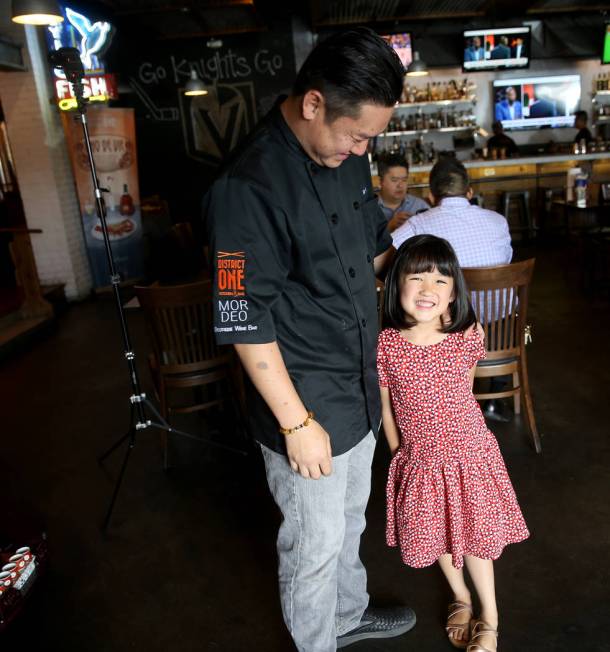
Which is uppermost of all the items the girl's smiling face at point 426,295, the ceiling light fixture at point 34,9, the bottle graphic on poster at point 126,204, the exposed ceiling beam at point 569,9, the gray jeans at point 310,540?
the exposed ceiling beam at point 569,9

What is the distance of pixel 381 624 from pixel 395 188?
2.94m

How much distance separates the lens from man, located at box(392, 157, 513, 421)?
2.90m

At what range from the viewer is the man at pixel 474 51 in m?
9.02

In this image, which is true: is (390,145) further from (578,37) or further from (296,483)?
(296,483)

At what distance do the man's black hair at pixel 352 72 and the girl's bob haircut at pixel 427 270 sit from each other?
592 mm

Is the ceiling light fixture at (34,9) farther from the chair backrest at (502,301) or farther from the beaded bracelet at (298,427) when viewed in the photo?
the beaded bracelet at (298,427)

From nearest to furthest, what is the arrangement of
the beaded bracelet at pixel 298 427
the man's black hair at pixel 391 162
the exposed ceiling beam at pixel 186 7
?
the beaded bracelet at pixel 298 427, the man's black hair at pixel 391 162, the exposed ceiling beam at pixel 186 7

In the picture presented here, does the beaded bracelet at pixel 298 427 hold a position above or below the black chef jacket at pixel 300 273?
below

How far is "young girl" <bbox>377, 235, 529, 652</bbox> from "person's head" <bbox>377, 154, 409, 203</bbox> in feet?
8.05

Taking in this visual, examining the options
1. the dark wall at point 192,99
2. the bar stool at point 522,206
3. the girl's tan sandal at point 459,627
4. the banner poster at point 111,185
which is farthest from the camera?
the dark wall at point 192,99

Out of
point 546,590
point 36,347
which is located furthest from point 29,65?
point 546,590

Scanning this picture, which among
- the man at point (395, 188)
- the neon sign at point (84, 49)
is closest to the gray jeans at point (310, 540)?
the man at point (395, 188)

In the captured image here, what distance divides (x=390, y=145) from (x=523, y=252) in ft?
10.2

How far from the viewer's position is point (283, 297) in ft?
4.29
